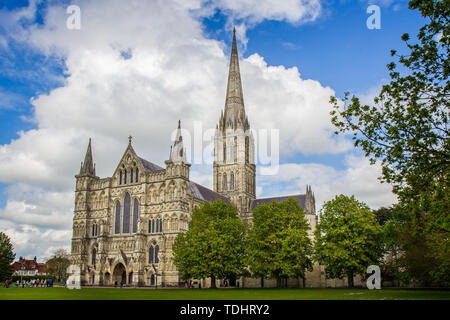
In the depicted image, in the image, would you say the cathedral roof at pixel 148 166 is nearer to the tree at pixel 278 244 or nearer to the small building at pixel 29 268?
the tree at pixel 278 244

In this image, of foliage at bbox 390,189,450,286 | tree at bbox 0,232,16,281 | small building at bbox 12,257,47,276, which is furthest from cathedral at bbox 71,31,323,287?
small building at bbox 12,257,47,276

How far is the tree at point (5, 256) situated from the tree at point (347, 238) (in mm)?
50005

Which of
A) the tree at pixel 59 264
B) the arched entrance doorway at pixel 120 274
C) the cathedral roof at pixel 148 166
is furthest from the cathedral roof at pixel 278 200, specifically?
the tree at pixel 59 264

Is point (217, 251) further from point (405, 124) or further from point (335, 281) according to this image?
point (405, 124)

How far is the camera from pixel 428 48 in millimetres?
19016

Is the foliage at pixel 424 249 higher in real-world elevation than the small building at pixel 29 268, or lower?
higher

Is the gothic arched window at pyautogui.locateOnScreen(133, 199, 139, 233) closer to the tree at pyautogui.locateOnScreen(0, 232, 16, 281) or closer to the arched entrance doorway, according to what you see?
the arched entrance doorway

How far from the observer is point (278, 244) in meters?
52.3

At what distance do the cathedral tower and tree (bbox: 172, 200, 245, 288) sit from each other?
37328mm

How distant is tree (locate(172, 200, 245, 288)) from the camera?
1983 inches

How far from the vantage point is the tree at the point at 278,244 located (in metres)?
50.5

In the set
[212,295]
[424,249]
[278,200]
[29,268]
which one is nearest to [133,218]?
[278,200]

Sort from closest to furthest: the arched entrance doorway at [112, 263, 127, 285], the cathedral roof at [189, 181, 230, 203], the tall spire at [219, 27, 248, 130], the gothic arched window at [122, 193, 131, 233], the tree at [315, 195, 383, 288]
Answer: the tree at [315, 195, 383, 288]
the arched entrance doorway at [112, 263, 127, 285]
the gothic arched window at [122, 193, 131, 233]
the cathedral roof at [189, 181, 230, 203]
the tall spire at [219, 27, 248, 130]
